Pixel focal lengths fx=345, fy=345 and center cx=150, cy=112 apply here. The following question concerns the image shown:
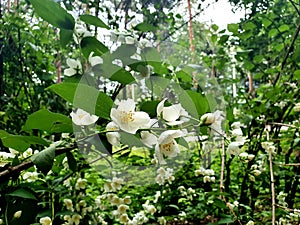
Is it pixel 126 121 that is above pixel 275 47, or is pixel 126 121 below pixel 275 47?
below

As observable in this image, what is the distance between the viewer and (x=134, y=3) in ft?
5.35

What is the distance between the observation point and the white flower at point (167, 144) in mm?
449

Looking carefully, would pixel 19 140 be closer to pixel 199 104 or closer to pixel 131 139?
pixel 131 139

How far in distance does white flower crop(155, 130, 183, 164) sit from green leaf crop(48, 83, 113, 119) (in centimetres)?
8

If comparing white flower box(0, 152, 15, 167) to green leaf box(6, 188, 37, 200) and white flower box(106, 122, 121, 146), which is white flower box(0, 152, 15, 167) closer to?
green leaf box(6, 188, 37, 200)

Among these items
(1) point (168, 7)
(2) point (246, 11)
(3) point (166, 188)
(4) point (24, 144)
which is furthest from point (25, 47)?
(4) point (24, 144)

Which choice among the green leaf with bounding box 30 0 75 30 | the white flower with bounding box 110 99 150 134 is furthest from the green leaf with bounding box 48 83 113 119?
the green leaf with bounding box 30 0 75 30

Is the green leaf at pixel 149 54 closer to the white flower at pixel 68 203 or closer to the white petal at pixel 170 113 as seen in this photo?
the white petal at pixel 170 113

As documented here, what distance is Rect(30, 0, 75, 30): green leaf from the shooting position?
17.9 inches

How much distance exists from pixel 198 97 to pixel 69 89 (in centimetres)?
22

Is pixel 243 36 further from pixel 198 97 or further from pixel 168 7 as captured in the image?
pixel 198 97

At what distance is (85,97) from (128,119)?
61 millimetres

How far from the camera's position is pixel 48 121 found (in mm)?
448

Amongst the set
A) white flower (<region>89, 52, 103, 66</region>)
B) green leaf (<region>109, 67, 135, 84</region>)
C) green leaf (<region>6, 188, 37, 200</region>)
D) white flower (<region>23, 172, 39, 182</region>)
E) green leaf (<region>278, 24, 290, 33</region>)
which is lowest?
white flower (<region>23, 172, 39, 182</region>)
